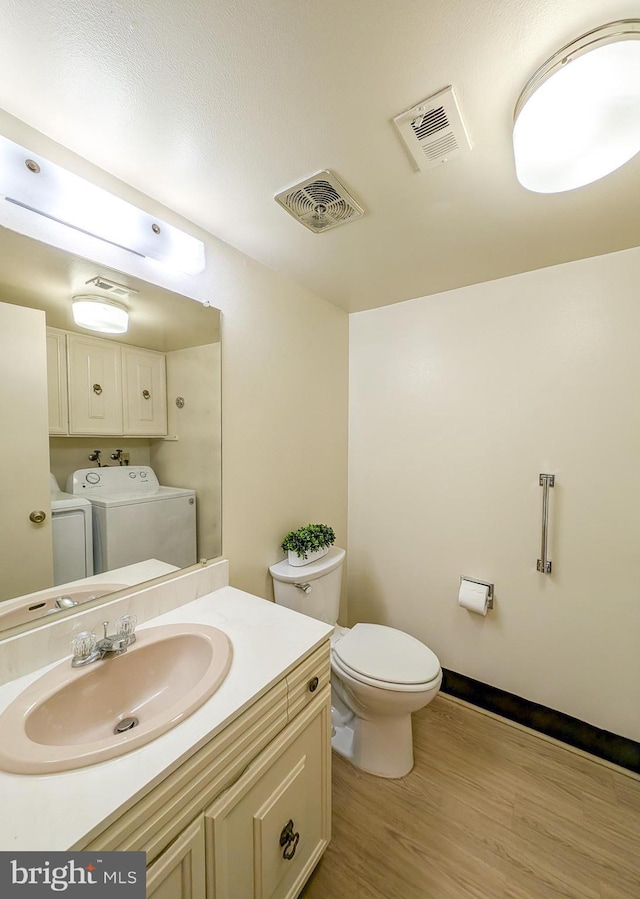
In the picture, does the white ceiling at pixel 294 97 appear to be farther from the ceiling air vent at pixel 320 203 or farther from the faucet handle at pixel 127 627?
the faucet handle at pixel 127 627

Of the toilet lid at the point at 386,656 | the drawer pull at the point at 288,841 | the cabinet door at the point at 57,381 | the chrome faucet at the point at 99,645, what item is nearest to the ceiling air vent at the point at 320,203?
the cabinet door at the point at 57,381

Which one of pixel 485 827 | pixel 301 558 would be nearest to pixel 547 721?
pixel 485 827

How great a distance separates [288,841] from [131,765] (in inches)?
25.3

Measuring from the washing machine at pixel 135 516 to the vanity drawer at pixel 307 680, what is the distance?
1.95 feet

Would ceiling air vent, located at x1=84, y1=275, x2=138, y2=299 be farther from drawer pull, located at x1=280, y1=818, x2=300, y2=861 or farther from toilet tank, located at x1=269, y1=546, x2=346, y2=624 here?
drawer pull, located at x1=280, y1=818, x2=300, y2=861

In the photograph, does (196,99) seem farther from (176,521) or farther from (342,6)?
(176,521)

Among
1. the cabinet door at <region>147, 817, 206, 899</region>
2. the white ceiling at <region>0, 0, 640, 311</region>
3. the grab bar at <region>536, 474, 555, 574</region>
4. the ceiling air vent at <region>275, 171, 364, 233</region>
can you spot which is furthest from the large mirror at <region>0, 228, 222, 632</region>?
the grab bar at <region>536, 474, 555, 574</region>

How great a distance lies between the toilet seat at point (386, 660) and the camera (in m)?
1.34

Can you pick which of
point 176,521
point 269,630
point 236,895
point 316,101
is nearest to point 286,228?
point 316,101

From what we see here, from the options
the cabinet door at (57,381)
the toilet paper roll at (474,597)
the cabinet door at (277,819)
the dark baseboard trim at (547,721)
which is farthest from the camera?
the toilet paper roll at (474,597)

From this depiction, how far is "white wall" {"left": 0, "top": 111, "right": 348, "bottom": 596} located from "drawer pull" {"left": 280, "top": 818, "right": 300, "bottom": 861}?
783 millimetres

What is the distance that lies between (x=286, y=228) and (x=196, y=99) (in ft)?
1.68

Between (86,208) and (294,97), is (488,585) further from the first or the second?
(86,208)

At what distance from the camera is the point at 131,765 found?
0.62 meters
